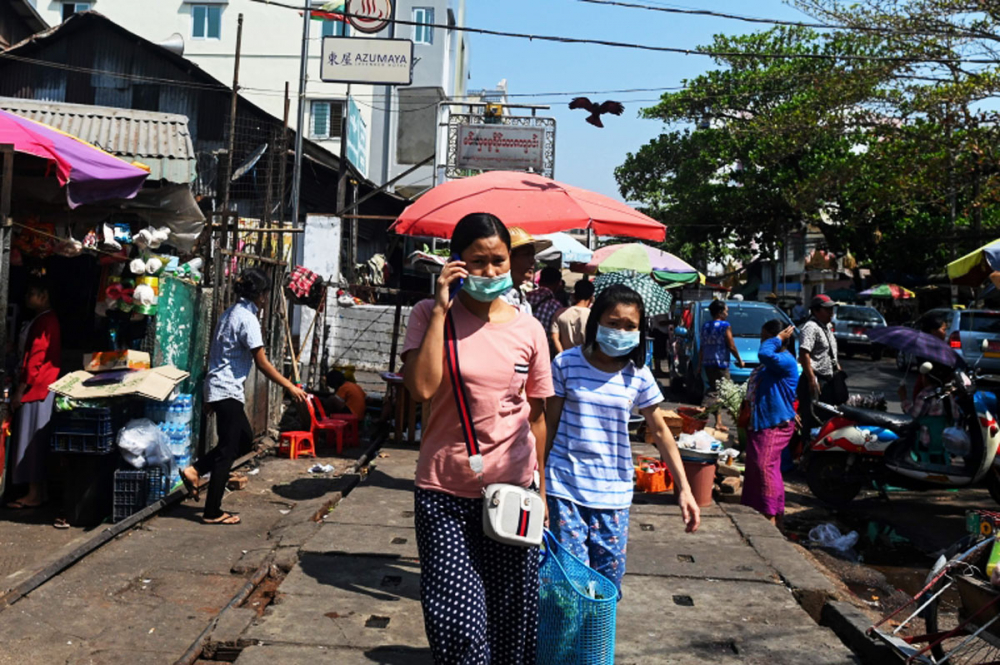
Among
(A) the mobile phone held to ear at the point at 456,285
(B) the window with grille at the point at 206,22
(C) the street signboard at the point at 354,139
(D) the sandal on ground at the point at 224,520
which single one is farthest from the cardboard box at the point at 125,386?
(B) the window with grille at the point at 206,22

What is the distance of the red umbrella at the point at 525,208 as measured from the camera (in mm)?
7977

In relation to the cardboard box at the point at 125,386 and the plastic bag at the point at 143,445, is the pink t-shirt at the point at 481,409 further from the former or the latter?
the plastic bag at the point at 143,445

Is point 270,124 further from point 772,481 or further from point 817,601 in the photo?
point 817,601

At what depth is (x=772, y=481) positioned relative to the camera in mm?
7828

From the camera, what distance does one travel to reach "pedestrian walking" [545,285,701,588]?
402cm

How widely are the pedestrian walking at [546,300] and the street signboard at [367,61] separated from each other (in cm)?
799

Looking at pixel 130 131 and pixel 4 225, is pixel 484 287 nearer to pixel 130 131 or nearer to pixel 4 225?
pixel 4 225

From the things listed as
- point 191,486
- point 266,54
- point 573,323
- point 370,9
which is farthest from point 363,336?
point 266,54

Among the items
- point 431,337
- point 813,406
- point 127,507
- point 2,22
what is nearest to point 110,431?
point 127,507

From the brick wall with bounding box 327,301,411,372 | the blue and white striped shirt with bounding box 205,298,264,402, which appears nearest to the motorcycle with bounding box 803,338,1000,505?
the blue and white striped shirt with bounding box 205,298,264,402

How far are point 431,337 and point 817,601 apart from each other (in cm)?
360

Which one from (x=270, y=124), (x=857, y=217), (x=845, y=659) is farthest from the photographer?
(x=857, y=217)

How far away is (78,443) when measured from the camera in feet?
22.6

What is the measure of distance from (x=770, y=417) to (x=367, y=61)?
1111 centimetres
